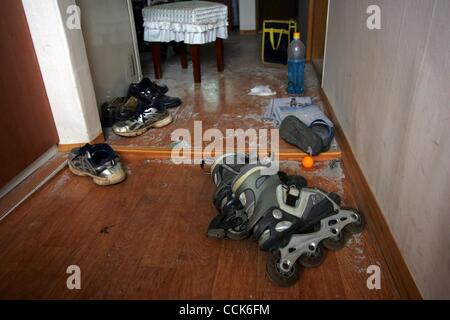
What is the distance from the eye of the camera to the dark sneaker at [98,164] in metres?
1.36

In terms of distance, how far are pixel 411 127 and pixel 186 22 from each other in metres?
1.86

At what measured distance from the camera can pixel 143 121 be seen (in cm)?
179

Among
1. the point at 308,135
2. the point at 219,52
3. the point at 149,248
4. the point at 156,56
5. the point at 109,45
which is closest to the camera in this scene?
the point at 149,248

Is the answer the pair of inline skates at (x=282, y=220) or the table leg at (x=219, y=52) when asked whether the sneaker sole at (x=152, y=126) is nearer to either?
the pair of inline skates at (x=282, y=220)

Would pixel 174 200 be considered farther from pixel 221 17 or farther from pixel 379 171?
pixel 221 17

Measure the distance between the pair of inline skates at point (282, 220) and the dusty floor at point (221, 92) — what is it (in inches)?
21.5

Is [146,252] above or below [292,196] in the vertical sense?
below

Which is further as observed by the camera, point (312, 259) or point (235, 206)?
point (235, 206)

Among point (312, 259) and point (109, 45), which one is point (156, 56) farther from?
point (312, 259)

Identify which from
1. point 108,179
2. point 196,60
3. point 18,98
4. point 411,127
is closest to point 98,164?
point 108,179

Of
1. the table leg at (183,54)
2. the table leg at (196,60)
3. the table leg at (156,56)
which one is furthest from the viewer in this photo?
the table leg at (183,54)

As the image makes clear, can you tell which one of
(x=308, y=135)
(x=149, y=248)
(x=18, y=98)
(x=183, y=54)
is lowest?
(x=149, y=248)

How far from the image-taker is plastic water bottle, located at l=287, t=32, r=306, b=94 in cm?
224

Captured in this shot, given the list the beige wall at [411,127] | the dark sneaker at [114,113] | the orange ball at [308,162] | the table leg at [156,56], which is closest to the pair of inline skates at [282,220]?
the beige wall at [411,127]
